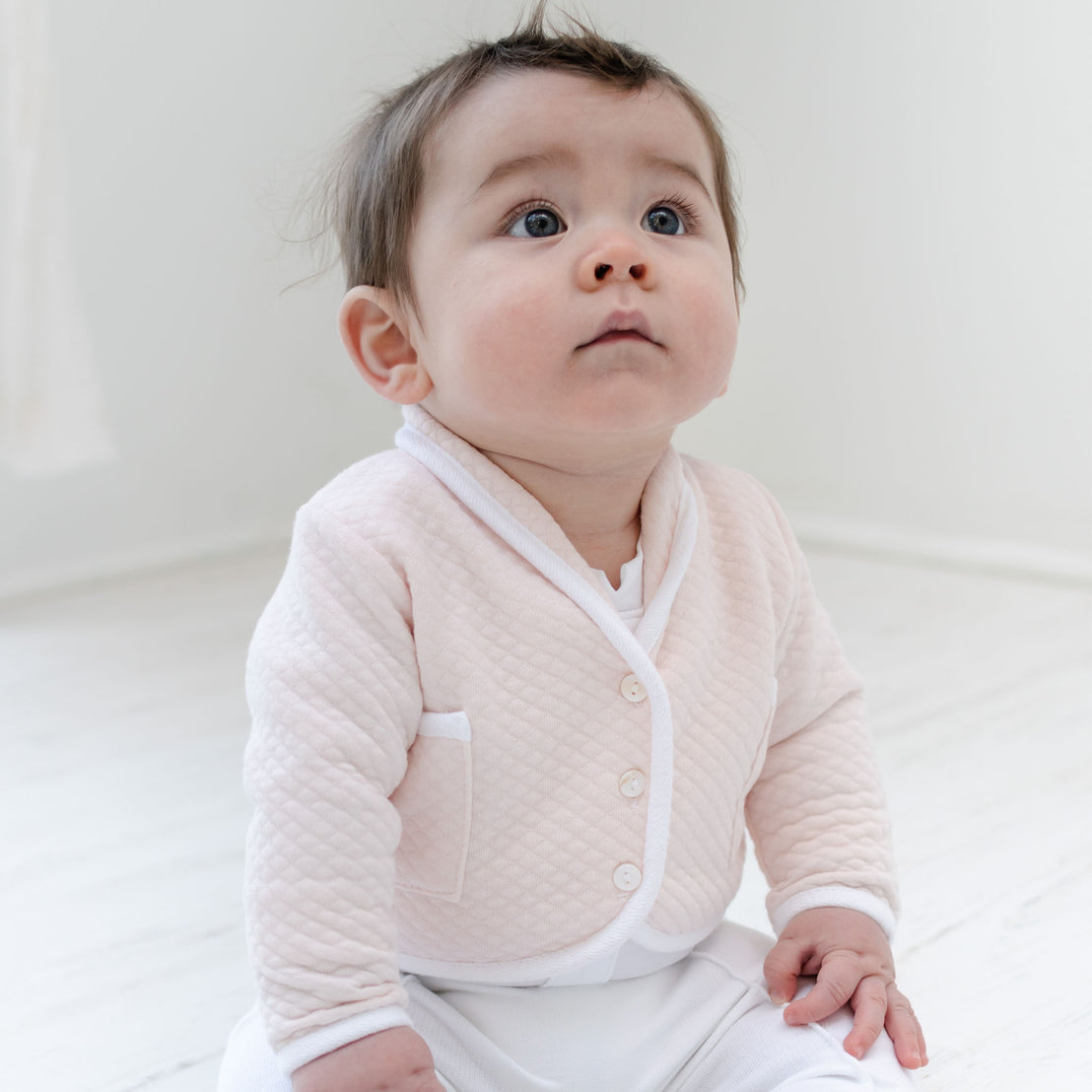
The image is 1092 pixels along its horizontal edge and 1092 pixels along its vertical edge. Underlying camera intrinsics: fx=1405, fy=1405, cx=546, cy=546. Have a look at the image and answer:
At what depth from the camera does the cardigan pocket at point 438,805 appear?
2.31ft

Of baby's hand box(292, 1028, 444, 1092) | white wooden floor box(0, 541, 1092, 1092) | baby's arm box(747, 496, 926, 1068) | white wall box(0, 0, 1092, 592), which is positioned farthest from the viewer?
white wall box(0, 0, 1092, 592)

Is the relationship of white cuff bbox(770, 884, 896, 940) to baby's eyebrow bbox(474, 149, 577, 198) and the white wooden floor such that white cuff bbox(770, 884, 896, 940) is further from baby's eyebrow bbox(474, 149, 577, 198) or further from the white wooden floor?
baby's eyebrow bbox(474, 149, 577, 198)

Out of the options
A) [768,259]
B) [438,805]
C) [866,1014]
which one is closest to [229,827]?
[438,805]

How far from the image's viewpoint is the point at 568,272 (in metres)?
0.68

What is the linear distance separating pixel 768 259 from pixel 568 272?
1.66m

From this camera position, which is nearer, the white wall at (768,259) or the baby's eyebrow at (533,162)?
the baby's eyebrow at (533,162)

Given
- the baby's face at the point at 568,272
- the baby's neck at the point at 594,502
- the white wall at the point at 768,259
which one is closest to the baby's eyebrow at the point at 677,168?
the baby's face at the point at 568,272

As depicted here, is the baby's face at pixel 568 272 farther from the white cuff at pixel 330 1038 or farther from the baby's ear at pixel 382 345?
the white cuff at pixel 330 1038

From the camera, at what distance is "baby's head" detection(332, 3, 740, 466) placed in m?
0.69

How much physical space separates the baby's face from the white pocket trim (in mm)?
146

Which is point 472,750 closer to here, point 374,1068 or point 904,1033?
point 374,1068

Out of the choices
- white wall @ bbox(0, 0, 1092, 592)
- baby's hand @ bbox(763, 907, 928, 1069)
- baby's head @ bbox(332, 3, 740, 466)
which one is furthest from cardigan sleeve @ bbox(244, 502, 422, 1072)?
white wall @ bbox(0, 0, 1092, 592)

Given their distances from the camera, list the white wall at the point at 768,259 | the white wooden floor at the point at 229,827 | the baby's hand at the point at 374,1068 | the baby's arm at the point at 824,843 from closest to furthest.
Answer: the baby's hand at the point at 374,1068
the baby's arm at the point at 824,843
the white wooden floor at the point at 229,827
the white wall at the point at 768,259

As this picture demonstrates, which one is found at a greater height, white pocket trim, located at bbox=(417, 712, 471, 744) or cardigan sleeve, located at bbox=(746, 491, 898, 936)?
white pocket trim, located at bbox=(417, 712, 471, 744)
